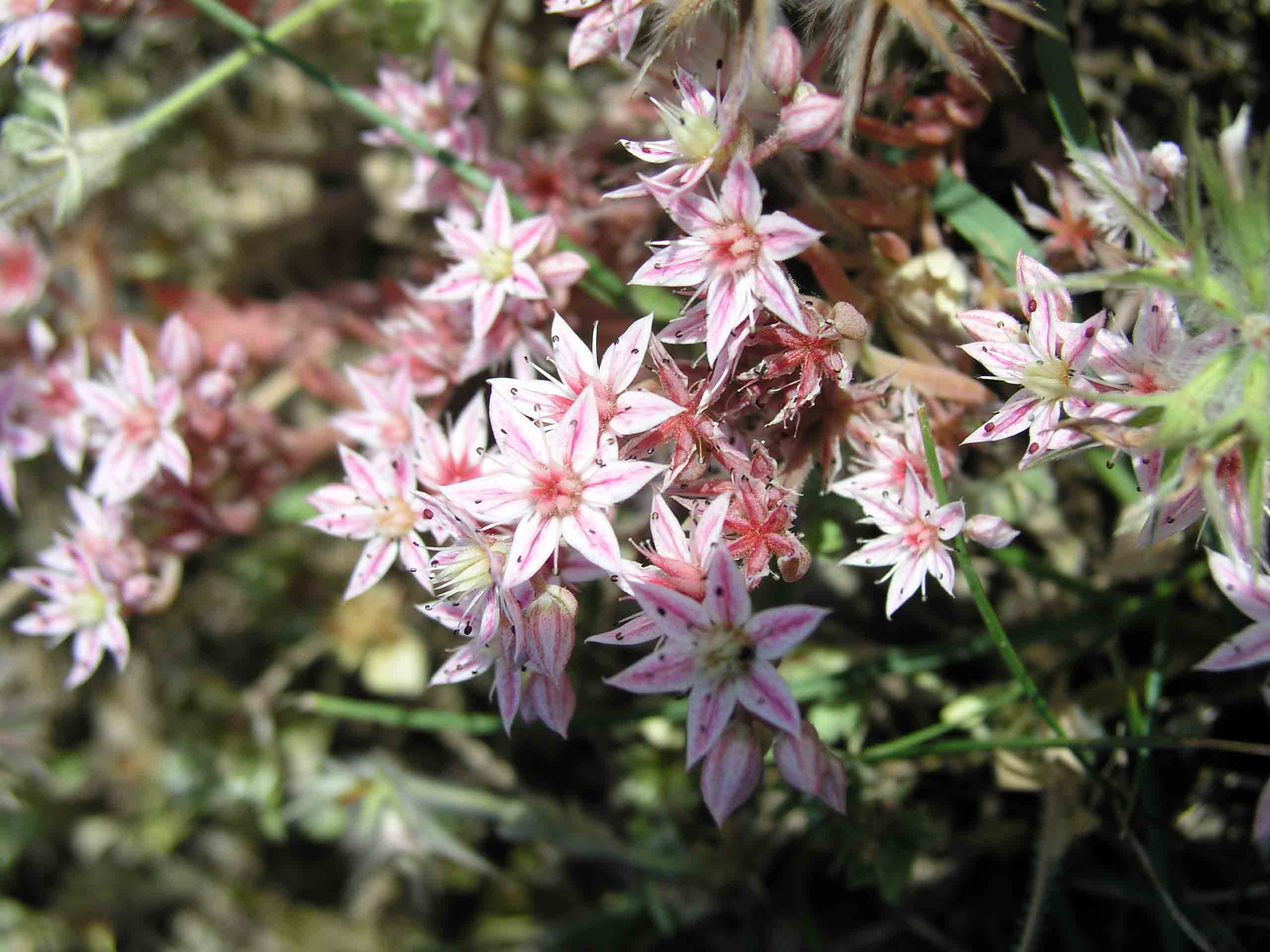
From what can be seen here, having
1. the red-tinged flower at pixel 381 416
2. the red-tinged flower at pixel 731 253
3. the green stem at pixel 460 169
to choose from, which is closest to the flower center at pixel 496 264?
the green stem at pixel 460 169

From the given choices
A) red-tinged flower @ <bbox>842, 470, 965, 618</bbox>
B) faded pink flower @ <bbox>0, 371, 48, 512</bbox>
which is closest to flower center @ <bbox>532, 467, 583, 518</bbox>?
red-tinged flower @ <bbox>842, 470, 965, 618</bbox>

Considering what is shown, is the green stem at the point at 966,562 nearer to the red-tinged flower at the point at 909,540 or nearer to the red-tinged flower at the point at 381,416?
the red-tinged flower at the point at 909,540

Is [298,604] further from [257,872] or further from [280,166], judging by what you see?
[280,166]

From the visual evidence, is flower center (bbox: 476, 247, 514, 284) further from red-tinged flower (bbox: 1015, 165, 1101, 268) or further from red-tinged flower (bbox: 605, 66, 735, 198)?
red-tinged flower (bbox: 1015, 165, 1101, 268)

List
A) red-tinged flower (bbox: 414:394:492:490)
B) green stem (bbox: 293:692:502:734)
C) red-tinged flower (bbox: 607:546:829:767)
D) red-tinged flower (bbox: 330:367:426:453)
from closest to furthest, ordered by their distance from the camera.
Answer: red-tinged flower (bbox: 607:546:829:767)
red-tinged flower (bbox: 414:394:492:490)
red-tinged flower (bbox: 330:367:426:453)
green stem (bbox: 293:692:502:734)

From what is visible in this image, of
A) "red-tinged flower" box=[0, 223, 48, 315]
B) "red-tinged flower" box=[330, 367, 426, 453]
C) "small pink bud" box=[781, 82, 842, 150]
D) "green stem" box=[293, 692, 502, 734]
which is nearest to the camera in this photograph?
"small pink bud" box=[781, 82, 842, 150]

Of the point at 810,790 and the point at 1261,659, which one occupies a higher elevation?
the point at 1261,659

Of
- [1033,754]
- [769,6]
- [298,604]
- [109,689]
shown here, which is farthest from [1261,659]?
[109,689]
